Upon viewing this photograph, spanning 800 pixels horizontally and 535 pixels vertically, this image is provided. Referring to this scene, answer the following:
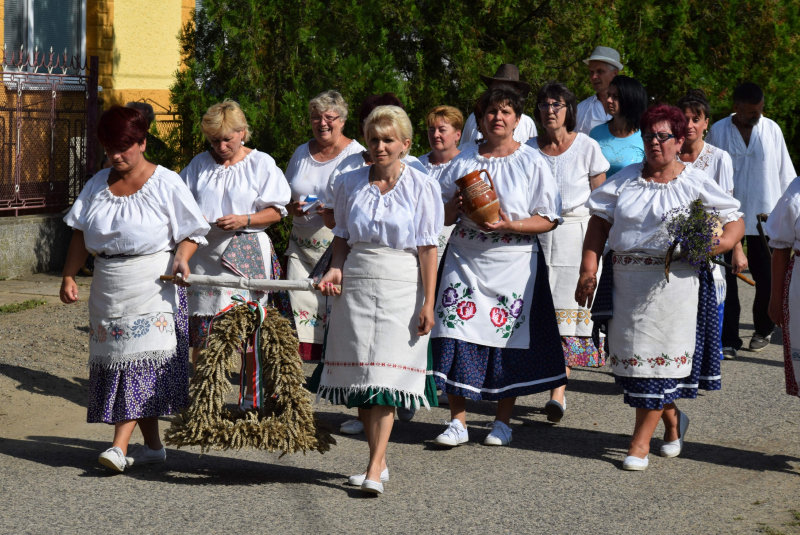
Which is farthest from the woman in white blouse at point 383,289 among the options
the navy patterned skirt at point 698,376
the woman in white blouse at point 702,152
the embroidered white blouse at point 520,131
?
the woman in white blouse at point 702,152

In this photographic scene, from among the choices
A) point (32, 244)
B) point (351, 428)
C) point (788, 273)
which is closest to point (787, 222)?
point (788, 273)

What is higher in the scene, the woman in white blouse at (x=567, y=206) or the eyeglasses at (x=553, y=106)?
the eyeglasses at (x=553, y=106)

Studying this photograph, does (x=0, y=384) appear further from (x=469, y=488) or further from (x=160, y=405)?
(x=469, y=488)

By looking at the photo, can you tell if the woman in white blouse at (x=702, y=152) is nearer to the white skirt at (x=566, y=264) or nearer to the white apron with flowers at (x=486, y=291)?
the white skirt at (x=566, y=264)

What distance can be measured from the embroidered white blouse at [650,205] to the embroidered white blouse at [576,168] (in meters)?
0.95

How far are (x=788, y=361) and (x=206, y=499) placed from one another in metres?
2.97

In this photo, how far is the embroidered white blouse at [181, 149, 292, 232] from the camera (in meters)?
6.18

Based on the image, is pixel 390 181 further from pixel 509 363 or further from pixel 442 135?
pixel 442 135

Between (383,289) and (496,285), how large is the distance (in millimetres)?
1041

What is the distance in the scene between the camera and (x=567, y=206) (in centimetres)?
643

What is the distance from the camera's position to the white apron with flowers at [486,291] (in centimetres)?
571

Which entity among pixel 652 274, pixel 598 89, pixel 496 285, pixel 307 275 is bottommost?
pixel 307 275

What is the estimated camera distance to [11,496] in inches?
186

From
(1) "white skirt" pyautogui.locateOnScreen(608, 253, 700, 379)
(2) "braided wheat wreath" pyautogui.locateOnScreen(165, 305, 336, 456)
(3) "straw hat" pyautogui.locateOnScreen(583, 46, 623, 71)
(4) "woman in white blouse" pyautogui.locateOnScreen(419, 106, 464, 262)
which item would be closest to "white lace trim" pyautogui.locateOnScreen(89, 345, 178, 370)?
(2) "braided wheat wreath" pyautogui.locateOnScreen(165, 305, 336, 456)
